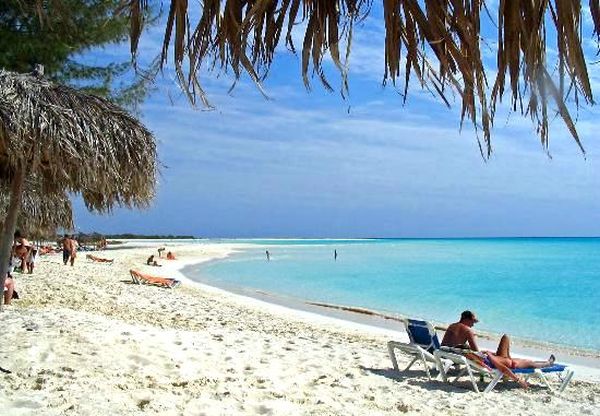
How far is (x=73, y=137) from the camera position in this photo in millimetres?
4875

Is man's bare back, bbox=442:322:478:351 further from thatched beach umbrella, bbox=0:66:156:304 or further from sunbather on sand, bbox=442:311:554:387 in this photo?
thatched beach umbrella, bbox=0:66:156:304

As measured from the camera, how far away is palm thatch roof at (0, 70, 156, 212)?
185 inches

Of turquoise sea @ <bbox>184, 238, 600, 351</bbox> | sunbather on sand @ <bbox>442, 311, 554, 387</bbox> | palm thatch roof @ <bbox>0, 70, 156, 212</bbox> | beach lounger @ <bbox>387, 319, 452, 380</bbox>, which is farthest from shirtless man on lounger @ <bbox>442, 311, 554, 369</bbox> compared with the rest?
turquoise sea @ <bbox>184, 238, 600, 351</bbox>

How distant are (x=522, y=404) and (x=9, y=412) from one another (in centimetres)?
410

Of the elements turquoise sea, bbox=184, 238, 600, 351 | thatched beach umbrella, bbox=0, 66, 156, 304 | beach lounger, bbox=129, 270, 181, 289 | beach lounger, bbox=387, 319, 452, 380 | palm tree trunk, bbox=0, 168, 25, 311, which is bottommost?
turquoise sea, bbox=184, 238, 600, 351

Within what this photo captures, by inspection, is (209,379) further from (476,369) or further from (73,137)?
(476,369)

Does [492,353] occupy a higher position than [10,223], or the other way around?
[10,223]

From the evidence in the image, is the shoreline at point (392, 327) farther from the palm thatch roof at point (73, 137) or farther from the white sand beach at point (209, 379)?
the palm thatch roof at point (73, 137)

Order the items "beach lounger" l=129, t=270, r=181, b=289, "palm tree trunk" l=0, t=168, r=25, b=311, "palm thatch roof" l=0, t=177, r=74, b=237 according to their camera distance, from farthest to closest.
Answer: "beach lounger" l=129, t=270, r=181, b=289
"palm thatch roof" l=0, t=177, r=74, b=237
"palm tree trunk" l=0, t=168, r=25, b=311

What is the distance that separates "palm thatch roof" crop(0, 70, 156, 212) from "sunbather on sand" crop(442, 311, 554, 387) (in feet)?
10.8

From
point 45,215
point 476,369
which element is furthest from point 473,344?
point 45,215

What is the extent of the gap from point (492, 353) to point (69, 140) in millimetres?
4317

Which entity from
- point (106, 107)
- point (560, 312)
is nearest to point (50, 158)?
point (106, 107)

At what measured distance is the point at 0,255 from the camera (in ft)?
17.8
